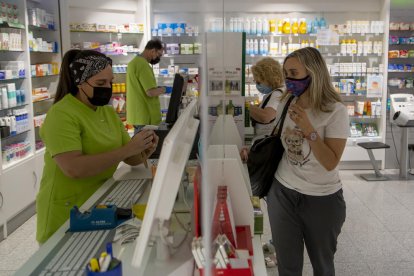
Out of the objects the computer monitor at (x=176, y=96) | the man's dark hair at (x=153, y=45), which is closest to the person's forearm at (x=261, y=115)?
the computer monitor at (x=176, y=96)

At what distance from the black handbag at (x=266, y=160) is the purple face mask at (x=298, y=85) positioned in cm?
12

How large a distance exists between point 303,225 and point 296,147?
0.43m

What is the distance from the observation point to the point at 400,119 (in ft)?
21.4

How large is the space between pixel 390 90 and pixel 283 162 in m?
5.49

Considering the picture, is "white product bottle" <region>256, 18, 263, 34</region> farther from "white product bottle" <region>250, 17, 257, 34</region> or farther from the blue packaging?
the blue packaging

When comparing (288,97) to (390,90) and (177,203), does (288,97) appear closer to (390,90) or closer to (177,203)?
(177,203)

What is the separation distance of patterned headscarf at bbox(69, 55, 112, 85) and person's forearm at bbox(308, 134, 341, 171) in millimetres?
1122

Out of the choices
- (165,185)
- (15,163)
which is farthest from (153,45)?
(165,185)

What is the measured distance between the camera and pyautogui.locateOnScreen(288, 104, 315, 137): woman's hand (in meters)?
2.22

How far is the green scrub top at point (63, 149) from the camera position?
2107mm

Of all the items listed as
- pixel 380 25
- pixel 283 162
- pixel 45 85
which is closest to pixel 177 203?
pixel 283 162

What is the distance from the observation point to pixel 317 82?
89.9 inches

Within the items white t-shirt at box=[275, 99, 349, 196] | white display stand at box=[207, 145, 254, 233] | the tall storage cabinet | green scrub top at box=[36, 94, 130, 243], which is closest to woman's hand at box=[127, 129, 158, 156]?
green scrub top at box=[36, 94, 130, 243]

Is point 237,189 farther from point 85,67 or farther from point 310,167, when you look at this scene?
point 85,67
